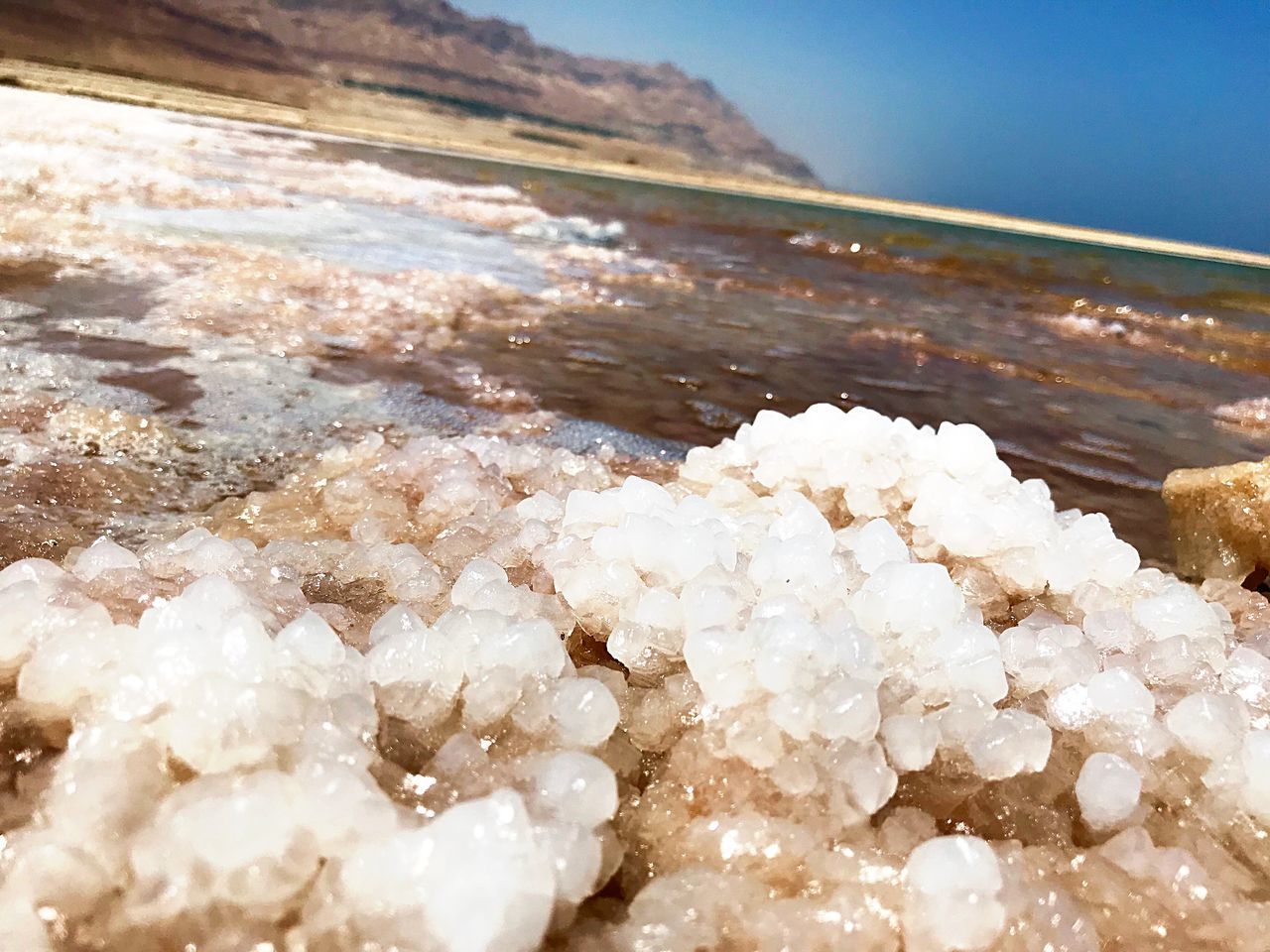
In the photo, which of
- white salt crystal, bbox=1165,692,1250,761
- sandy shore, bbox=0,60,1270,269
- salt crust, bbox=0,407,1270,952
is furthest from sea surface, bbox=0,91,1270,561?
sandy shore, bbox=0,60,1270,269

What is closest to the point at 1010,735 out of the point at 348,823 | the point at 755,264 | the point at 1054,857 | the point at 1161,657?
the point at 1054,857

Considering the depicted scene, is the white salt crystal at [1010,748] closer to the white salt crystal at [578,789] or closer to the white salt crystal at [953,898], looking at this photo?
the white salt crystal at [953,898]

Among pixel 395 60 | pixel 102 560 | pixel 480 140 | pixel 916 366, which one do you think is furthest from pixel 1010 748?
pixel 395 60

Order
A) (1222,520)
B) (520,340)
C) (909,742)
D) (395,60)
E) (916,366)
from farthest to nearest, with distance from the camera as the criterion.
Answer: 1. (395,60)
2. (916,366)
3. (520,340)
4. (1222,520)
5. (909,742)

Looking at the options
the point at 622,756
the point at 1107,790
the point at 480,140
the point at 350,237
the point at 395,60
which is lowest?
the point at 622,756

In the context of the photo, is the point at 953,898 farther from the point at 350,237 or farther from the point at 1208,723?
the point at 350,237

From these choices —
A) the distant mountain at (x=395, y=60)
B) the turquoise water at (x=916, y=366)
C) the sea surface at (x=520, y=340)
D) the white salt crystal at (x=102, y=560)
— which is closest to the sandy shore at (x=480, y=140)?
the distant mountain at (x=395, y=60)

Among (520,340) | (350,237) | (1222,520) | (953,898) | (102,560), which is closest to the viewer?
(953,898)
